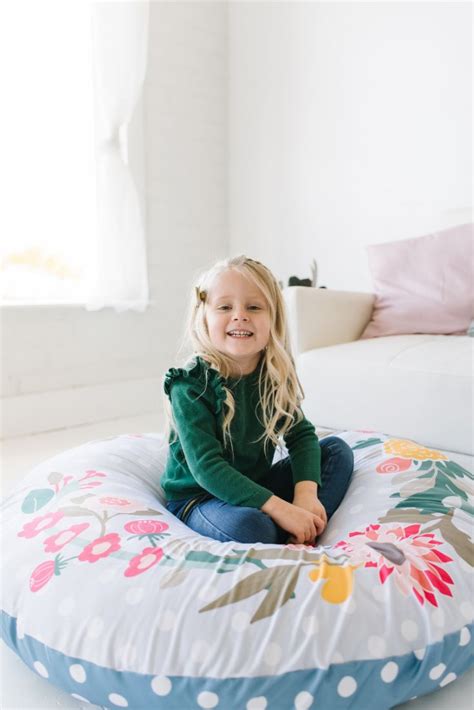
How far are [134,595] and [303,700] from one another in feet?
0.90

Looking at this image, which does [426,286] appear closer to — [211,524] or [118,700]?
[211,524]

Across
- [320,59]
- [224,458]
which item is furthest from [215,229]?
[224,458]

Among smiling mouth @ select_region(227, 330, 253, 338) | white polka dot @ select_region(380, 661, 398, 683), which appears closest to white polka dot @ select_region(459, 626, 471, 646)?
white polka dot @ select_region(380, 661, 398, 683)

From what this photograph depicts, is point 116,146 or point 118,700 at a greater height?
point 116,146

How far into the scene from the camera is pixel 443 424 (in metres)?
1.81

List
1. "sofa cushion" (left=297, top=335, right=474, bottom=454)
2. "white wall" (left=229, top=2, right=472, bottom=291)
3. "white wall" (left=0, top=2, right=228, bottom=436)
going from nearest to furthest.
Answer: "sofa cushion" (left=297, top=335, right=474, bottom=454) < "white wall" (left=229, top=2, right=472, bottom=291) < "white wall" (left=0, top=2, right=228, bottom=436)

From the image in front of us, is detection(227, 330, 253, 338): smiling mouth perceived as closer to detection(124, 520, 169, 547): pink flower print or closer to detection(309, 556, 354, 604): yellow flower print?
detection(124, 520, 169, 547): pink flower print

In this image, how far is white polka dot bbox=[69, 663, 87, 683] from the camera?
88cm

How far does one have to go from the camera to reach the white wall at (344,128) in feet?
9.38

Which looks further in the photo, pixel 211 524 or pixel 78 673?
pixel 211 524

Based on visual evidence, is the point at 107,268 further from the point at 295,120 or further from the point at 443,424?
the point at 443,424

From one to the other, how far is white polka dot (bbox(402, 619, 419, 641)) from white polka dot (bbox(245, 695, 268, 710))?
21cm

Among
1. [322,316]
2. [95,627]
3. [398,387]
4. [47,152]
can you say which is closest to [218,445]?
[95,627]

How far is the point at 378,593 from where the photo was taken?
904 mm
